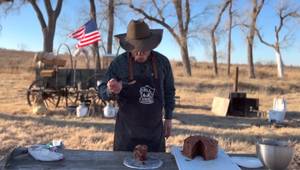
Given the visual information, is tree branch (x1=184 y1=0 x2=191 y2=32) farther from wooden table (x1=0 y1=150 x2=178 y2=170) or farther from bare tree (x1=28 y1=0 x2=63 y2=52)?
wooden table (x1=0 y1=150 x2=178 y2=170)

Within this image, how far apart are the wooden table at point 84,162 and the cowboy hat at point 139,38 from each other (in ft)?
2.98

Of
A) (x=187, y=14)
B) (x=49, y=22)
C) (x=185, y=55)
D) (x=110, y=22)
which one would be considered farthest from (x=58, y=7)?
(x=185, y=55)

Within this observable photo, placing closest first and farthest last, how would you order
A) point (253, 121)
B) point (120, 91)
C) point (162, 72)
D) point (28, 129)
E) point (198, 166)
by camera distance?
1. point (198, 166)
2. point (120, 91)
3. point (162, 72)
4. point (28, 129)
5. point (253, 121)

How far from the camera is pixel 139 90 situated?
3932 millimetres

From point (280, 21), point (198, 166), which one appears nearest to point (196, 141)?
point (198, 166)

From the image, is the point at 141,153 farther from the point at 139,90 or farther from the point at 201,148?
the point at 139,90

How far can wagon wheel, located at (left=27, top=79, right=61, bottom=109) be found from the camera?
48.0 feet

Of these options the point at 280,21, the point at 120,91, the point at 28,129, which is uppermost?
the point at 280,21

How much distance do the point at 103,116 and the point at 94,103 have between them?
595 millimetres

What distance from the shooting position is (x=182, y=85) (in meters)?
26.3

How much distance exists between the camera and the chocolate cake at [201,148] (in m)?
3.14

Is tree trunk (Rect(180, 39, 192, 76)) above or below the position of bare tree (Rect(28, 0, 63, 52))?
below

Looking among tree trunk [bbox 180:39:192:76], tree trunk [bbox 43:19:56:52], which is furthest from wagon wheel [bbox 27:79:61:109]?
tree trunk [bbox 180:39:192:76]

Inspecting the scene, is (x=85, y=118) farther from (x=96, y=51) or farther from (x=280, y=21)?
(x=280, y=21)
